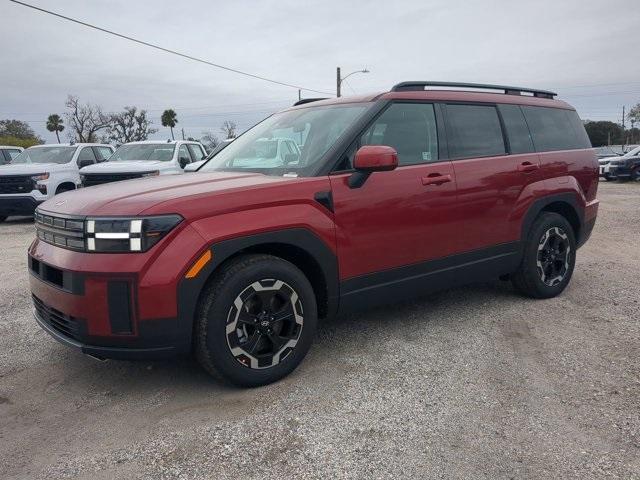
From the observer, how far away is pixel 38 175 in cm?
1155

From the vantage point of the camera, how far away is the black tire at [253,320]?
297 centimetres

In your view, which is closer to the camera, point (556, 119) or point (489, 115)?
point (489, 115)

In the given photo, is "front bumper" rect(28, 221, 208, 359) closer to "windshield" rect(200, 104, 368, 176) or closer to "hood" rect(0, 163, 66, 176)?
"windshield" rect(200, 104, 368, 176)

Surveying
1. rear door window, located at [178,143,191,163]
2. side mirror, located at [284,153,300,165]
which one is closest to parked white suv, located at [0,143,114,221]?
rear door window, located at [178,143,191,163]

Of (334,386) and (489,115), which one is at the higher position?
(489,115)

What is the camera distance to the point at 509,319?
14.6 feet

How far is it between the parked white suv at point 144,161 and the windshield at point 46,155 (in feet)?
4.38

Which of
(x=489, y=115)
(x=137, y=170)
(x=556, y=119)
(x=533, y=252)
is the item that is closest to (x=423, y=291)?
(x=533, y=252)

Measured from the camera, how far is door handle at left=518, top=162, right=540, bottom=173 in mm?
4555

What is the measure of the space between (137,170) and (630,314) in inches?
364

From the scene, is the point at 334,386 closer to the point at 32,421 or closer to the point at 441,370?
the point at 441,370

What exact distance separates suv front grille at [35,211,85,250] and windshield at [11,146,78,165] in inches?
416

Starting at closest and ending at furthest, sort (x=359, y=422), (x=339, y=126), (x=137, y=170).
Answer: (x=359, y=422) → (x=339, y=126) → (x=137, y=170)

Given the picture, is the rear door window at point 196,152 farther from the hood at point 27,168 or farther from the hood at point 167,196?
the hood at point 167,196
